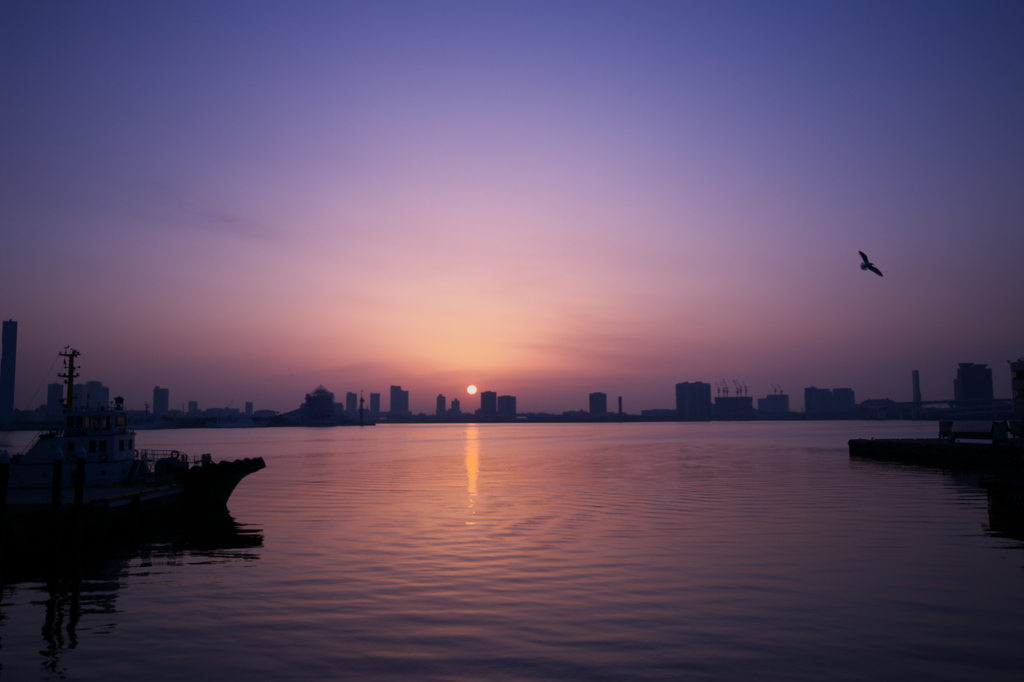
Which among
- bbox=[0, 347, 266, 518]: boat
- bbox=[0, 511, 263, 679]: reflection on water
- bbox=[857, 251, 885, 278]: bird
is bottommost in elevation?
bbox=[0, 511, 263, 679]: reflection on water

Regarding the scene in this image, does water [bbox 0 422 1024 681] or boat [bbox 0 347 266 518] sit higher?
boat [bbox 0 347 266 518]

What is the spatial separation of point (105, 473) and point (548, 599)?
34075mm

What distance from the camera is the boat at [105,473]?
3753 centimetres

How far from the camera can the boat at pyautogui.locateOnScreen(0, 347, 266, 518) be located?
123 feet

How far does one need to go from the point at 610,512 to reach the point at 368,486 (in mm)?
28085

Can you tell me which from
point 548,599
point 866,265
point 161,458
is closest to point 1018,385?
point 866,265

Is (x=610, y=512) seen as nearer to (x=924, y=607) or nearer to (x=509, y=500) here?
(x=509, y=500)

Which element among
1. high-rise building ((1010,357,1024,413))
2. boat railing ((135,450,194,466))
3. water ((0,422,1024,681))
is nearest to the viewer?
water ((0,422,1024,681))

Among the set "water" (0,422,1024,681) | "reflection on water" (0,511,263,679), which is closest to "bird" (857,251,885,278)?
"water" (0,422,1024,681)

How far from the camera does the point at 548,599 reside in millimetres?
22641

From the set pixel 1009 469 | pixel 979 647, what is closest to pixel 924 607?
pixel 979 647

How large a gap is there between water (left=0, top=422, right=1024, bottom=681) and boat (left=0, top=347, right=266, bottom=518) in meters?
4.75

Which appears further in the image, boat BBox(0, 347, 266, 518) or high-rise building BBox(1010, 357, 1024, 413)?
high-rise building BBox(1010, 357, 1024, 413)

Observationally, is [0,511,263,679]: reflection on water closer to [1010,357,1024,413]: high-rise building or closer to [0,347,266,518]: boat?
[0,347,266,518]: boat
